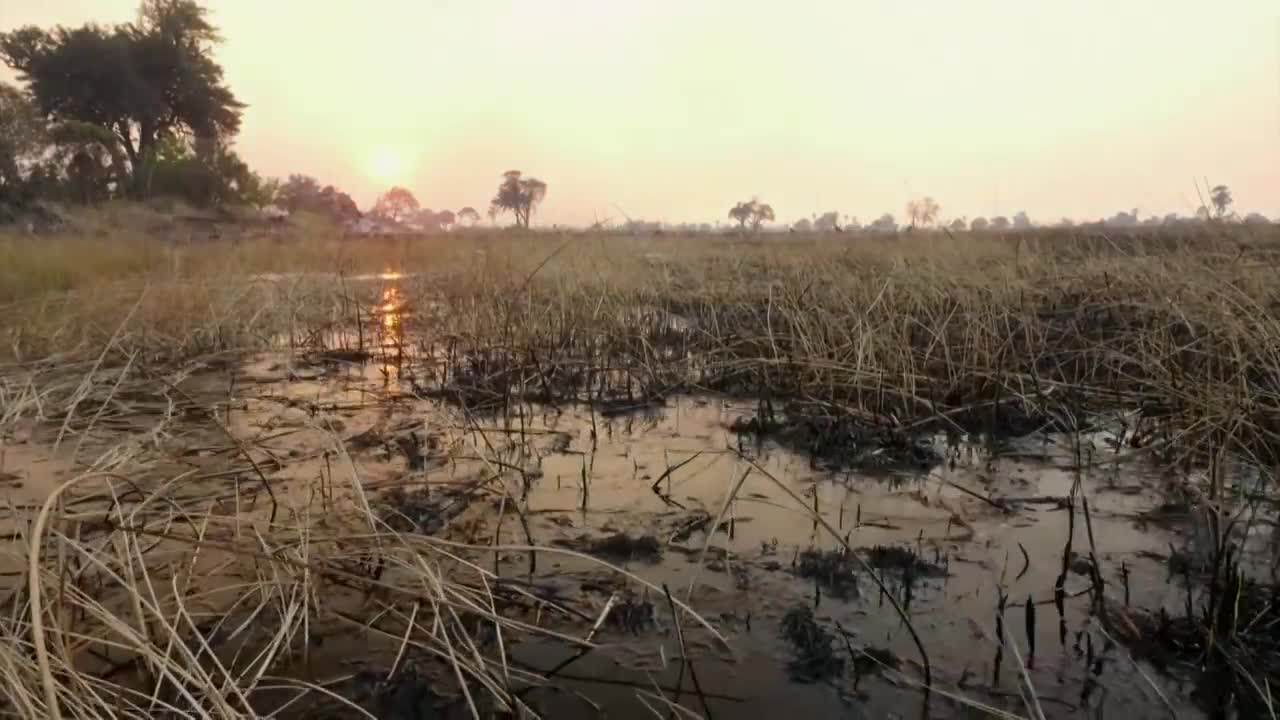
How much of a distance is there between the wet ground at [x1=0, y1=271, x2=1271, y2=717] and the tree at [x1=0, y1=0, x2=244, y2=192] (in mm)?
24414

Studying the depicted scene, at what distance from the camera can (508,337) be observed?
472 centimetres

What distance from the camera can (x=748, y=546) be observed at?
2.20 m

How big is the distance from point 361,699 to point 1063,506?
237 centimetres

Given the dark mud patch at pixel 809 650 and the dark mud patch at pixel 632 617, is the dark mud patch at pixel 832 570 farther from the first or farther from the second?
the dark mud patch at pixel 632 617

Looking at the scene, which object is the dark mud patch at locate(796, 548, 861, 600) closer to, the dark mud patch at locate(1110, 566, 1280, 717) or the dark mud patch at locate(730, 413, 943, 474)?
the dark mud patch at locate(1110, 566, 1280, 717)

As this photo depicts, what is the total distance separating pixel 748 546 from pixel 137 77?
29515 millimetres

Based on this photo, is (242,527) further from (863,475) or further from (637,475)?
(863,475)

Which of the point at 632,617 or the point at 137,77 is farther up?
the point at 137,77

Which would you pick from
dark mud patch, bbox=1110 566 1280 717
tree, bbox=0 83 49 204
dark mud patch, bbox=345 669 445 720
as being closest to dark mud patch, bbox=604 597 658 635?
dark mud patch, bbox=345 669 445 720

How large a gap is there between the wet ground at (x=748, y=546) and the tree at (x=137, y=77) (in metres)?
24.4

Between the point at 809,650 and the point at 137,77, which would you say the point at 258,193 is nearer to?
the point at 137,77

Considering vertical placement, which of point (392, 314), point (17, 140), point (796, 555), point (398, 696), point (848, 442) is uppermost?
point (17, 140)

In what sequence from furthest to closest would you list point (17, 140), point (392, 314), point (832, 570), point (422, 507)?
point (17, 140)
point (392, 314)
point (422, 507)
point (832, 570)

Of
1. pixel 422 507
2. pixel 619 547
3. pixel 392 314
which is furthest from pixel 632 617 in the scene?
pixel 392 314
